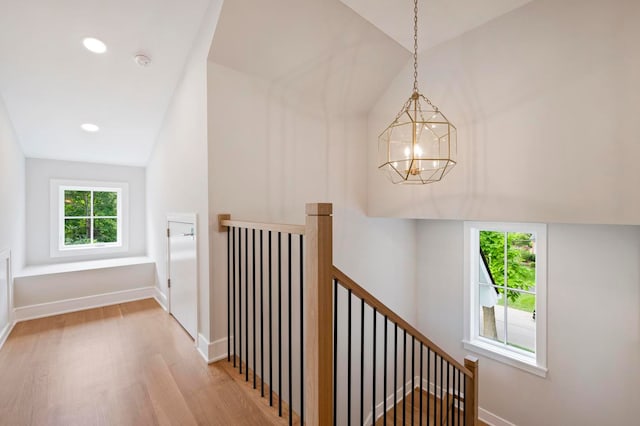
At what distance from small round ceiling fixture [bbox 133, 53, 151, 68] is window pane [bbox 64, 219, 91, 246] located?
2.61 metres

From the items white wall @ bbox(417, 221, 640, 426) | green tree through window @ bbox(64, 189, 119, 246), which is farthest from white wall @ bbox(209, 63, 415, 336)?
green tree through window @ bbox(64, 189, 119, 246)

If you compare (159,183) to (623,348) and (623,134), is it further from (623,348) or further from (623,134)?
(623,348)

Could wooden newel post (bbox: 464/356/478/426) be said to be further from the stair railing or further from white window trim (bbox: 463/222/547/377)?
white window trim (bbox: 463/222/547/377)

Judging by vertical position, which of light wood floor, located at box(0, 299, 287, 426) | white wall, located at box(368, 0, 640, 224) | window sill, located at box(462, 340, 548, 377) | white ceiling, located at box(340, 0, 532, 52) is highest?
white ceiling, located at box(340, 0, 532, 52)

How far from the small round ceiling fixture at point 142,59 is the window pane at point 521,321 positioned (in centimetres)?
459

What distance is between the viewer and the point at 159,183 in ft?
10.9

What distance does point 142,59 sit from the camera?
7.48ft

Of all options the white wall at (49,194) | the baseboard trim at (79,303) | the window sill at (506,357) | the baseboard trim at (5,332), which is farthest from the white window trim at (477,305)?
the baseboard trim at (5,332)

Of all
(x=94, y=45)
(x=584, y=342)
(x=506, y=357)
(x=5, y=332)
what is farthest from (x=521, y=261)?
(x=5, y=332)

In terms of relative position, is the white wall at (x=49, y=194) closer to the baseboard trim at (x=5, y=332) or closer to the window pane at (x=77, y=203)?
the window pane at (x=77, y=203)

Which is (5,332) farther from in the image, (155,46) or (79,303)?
(155,46)

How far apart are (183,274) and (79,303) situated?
5.05 ft

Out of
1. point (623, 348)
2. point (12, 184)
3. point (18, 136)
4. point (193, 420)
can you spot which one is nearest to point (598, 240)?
point (623, 348)

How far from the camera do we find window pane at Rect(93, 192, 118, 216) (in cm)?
387
